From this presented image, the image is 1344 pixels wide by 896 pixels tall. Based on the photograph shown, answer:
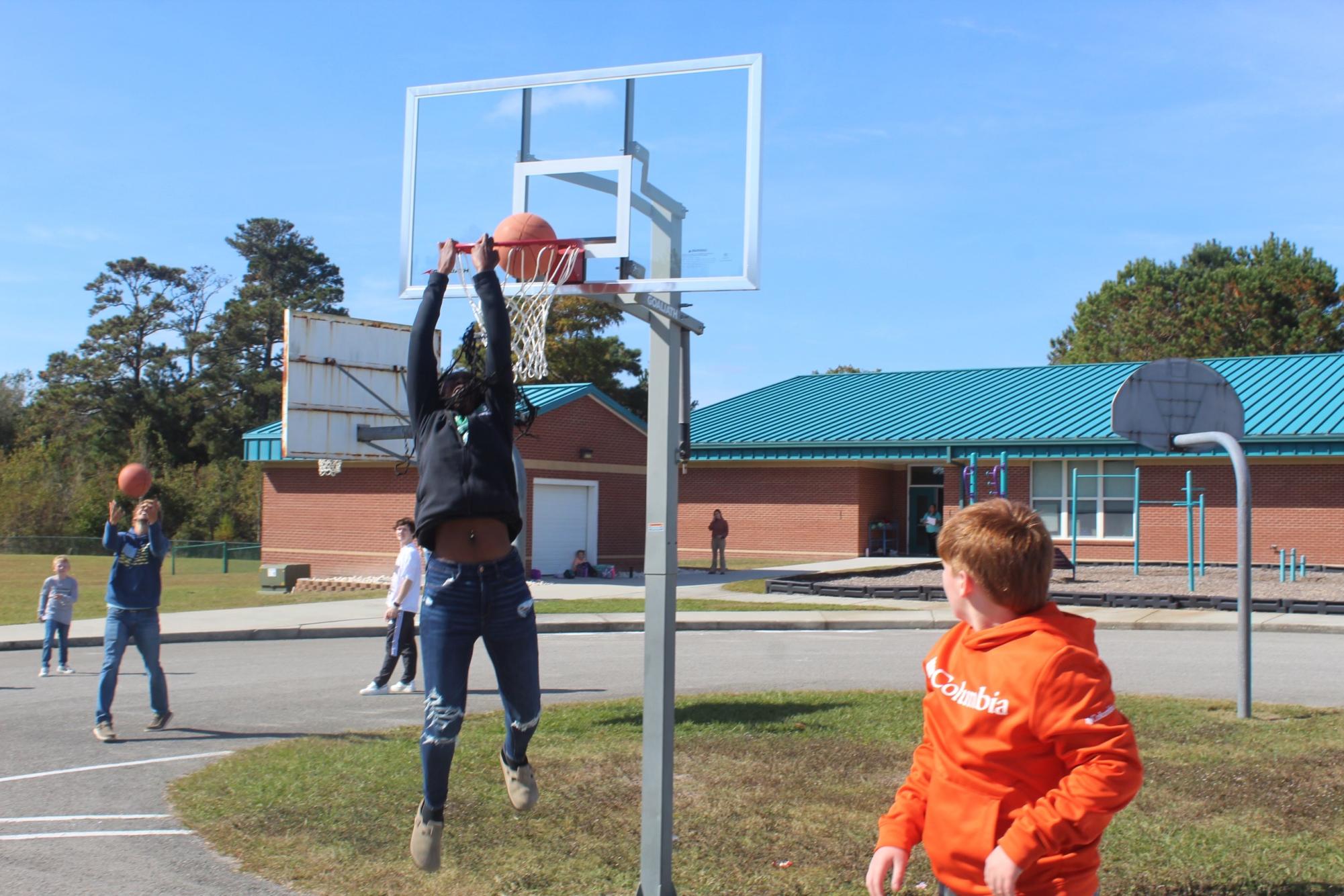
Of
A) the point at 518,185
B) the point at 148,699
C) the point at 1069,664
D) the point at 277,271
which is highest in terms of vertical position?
the point at 277,271

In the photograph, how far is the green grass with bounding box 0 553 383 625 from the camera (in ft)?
80.2

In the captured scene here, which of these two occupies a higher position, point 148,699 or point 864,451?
point 864,451

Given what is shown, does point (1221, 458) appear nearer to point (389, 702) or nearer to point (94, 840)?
point (389, 702)

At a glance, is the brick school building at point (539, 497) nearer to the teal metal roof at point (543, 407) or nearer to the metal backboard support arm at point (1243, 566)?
the teal metal roof at point (543, 407)

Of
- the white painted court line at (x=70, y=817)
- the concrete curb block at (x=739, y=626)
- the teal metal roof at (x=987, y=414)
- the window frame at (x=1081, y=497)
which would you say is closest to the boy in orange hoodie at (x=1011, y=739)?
the white painted court line at (x=70, y=817)

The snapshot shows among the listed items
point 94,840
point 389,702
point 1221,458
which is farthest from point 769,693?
point 1221,458

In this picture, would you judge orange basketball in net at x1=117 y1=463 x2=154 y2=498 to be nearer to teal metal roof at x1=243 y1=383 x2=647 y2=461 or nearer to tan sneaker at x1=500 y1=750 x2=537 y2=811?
tan sneaker at x1=500 y1=750 x2=537 y2=811

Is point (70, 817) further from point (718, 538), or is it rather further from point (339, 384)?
point (718, 538)

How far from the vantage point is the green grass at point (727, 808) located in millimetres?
5574

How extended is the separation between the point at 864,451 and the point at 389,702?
2662 cm

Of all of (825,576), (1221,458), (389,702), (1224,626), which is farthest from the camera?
(1221,458)

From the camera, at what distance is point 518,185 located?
20.6ft

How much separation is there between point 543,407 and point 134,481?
22.0m

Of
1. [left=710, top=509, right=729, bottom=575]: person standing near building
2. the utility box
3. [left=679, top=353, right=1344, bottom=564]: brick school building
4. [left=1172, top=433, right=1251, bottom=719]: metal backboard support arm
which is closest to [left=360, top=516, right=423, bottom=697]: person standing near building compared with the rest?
[left=1172, top=433, right=1251, bottom=719]: metal backboard support arm
